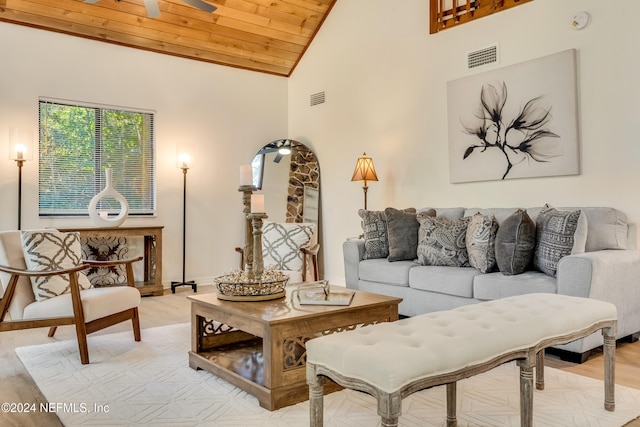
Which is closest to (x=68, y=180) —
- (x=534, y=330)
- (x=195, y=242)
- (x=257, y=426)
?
(x=195, y=242)

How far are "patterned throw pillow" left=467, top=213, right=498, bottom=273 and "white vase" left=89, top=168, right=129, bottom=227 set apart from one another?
139 inches

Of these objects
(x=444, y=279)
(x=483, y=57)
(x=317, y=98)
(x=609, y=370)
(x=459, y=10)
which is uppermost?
(x=459, y=10)

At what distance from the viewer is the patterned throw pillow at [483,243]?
3.48 metres

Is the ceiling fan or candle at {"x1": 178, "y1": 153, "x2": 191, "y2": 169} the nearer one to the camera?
the ceiling fan

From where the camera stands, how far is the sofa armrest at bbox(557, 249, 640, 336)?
2867 mm

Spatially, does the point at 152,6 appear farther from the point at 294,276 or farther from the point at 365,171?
the point at 365,171

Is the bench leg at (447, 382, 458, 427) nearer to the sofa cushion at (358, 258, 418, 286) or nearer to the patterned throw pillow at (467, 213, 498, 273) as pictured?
the patterned throw pillow at (467, 213, 498, 273)

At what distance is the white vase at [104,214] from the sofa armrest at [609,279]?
416 cm

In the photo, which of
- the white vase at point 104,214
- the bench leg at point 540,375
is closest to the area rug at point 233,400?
the bench leg at point 540,375

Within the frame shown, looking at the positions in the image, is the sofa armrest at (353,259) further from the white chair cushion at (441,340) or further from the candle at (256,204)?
the white chair cushion at (441,340)

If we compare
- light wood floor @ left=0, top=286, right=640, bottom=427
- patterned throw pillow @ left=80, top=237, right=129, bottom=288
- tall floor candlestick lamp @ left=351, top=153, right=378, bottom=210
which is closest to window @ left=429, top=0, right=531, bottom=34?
tall floor candlestick lamp @ left=351, top=153, right=378, bottom=210

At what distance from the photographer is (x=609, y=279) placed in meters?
2.97

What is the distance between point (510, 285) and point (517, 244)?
11.1 inches

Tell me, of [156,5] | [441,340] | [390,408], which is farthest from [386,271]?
[156,5]
